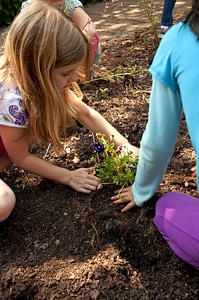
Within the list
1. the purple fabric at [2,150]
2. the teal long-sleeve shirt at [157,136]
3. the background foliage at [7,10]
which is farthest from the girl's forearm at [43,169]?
the background foliage at [7,10]

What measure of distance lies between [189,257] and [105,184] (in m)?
0.70

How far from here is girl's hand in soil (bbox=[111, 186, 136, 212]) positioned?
226cm

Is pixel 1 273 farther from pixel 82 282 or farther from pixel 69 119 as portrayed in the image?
pixel 69 119

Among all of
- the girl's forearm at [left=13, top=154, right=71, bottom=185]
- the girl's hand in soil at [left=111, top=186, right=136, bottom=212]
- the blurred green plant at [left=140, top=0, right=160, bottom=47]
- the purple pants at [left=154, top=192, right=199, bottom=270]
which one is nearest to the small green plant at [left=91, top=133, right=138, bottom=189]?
the girl's hand in soil at [left=111, top=186, right=136, bottom=212]

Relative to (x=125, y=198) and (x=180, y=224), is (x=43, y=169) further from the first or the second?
(x=180, y=224)

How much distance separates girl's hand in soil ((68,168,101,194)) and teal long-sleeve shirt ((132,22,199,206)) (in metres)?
0.52

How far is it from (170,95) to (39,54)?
0.73 m

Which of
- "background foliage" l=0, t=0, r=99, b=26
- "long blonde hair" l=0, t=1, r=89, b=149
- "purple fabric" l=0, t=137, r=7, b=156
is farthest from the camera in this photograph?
"background foliage" l=0, t=0, r=99, b=26

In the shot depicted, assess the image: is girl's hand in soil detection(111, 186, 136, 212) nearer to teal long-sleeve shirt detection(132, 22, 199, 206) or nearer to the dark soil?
the dark soil

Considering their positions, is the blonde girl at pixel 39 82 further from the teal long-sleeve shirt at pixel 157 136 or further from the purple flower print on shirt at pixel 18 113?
the teal long-sleeve shirt at pixel 157 136

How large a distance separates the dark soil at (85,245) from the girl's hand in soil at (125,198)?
3 cm

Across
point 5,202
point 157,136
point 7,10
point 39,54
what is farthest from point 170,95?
point 7,10

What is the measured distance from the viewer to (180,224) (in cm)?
193

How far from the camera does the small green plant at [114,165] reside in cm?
238
